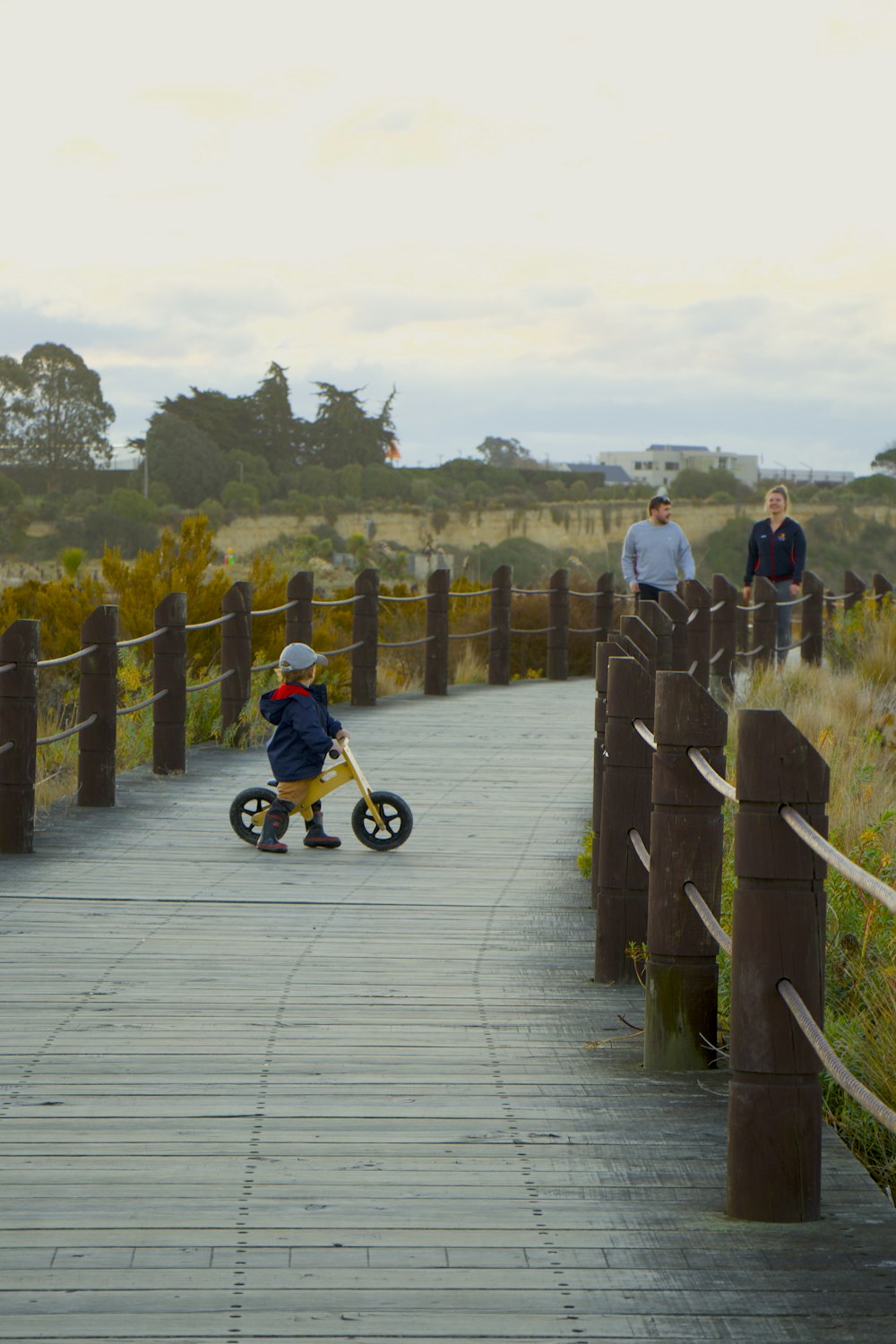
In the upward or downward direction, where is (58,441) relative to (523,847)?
upward

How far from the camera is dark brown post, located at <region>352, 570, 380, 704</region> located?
16.0 metres

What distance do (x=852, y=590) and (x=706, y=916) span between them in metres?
18.2

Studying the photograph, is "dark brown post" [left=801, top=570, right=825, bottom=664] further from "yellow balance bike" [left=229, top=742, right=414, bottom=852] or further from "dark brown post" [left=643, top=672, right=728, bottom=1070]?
"dark brown post" [left=643, top=672, right=728, bottom=1070]

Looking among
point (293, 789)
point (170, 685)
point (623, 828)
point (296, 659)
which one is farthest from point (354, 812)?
point (623, 828)

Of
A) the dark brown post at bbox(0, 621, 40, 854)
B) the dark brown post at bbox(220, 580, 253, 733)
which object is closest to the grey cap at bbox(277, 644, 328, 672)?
the dark brown post at bbox(0, 621, 40, 854)

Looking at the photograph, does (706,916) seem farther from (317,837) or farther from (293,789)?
(317,837)

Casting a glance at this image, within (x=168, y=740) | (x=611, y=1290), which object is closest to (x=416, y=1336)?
(x=611, y=1290)

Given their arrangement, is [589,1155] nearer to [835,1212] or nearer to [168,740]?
[835,1212]

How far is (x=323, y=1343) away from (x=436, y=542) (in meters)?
63.3

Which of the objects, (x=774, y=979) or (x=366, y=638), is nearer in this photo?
(x=774, y=979)

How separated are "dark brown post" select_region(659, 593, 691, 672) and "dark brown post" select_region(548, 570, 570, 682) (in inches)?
248

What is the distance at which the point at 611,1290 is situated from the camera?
3.29 metres

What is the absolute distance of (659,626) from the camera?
11.3 m

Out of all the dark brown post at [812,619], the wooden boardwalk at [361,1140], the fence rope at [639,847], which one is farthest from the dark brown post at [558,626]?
the fence rope at [639,847]
